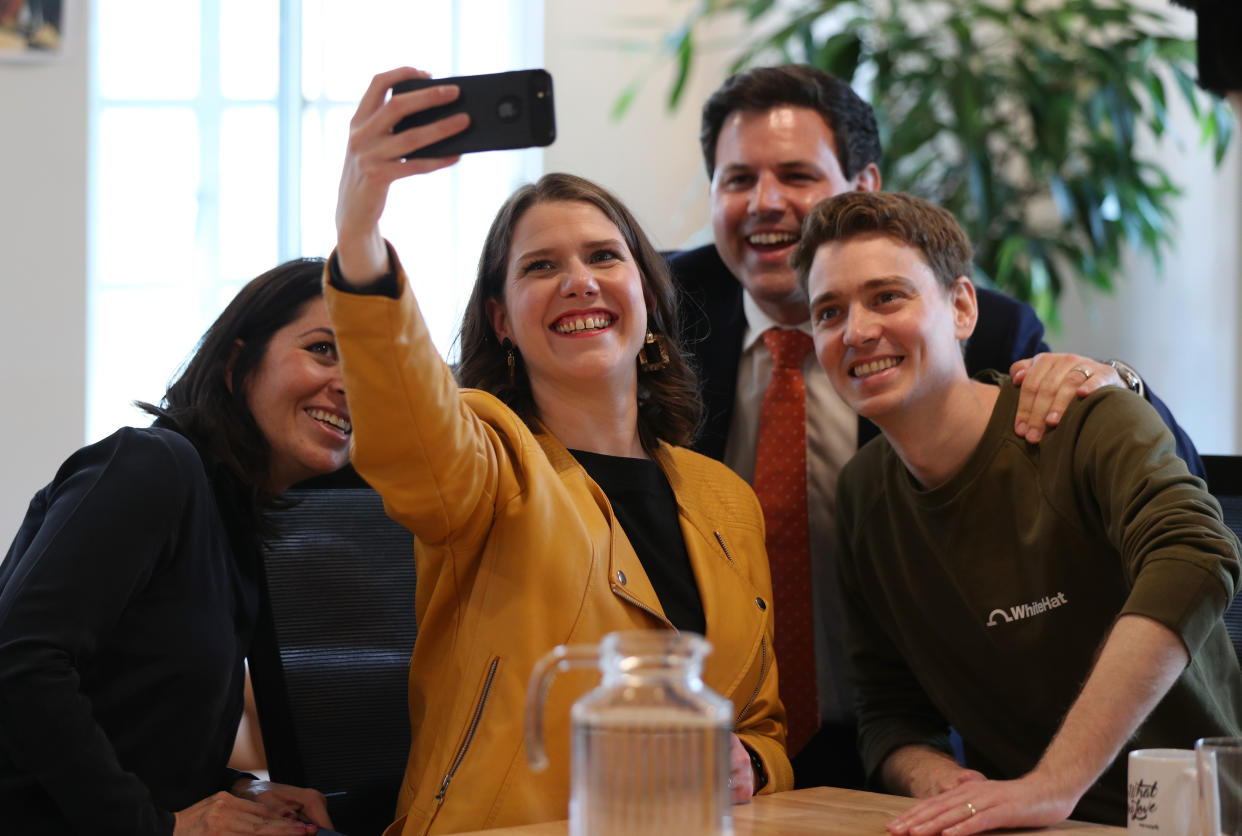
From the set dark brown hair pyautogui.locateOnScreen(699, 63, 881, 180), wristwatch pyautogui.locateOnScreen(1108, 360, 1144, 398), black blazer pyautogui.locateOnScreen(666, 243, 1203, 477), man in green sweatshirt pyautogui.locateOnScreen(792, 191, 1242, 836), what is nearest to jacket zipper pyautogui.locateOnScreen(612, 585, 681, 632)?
man in green sweatshirt pyautogui.locateOnScreen(792, 191, 1242, 836)

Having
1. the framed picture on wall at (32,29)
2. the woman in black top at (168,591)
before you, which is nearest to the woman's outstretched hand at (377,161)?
the woman in black top at (168,591)

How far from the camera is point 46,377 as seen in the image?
3.64 m

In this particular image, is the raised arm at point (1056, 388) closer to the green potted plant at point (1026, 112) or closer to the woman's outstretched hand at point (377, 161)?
the woman's outstretched hand at point (377, 161)

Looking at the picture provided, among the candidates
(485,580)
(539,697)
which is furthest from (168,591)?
(539,697)

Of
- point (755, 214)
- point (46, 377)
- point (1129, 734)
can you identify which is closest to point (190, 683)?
point (1129, 734)

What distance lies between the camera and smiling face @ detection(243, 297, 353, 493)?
1.77 metres

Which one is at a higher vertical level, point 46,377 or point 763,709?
point 46,377

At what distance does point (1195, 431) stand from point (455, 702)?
313 centimetres

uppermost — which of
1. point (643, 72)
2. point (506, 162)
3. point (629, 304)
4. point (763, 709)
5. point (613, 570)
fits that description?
point (643, 72)

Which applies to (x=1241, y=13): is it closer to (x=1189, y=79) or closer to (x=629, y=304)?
(x=629, y=304)

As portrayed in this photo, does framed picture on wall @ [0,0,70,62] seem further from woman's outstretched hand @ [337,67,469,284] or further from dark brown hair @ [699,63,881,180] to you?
woman's outstretched hand @ [337,67,469,284]

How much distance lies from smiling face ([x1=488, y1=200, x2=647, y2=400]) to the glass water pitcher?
0.84m

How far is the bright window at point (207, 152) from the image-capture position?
3.94m

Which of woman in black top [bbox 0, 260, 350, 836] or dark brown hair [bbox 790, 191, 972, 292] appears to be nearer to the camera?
woman in black top [bbox 0, 260, 350, 836]
